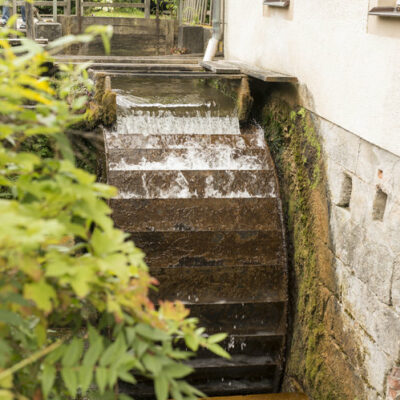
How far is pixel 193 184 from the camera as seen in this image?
5.29 metres

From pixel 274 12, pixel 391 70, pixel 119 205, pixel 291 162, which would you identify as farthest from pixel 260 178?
pixel 391 70

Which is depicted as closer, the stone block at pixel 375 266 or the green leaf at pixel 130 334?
the green leaf at pixel 130 334

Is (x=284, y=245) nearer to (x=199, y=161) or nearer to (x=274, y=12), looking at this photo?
(x=199, y=161)

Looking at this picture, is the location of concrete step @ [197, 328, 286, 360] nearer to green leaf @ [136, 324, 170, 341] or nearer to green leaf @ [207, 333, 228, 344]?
green leaf @ [207, 333, 228, 344]

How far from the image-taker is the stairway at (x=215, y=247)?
16.7 ft

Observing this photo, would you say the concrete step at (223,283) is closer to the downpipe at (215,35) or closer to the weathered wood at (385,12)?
the weathered wood at (385,12)

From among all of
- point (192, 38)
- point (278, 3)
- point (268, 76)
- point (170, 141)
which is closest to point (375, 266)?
point (268, 76)

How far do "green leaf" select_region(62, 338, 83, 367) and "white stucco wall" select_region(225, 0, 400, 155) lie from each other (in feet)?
8.04

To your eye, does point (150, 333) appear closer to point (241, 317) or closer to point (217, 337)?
point (217, 337)

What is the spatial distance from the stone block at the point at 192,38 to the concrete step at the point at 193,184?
223 inches

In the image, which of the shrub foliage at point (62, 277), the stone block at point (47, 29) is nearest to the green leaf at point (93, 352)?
the shrub foliage at point (62, 277)

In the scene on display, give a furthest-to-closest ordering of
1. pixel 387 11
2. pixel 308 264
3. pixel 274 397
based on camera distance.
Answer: pixel 308 264 < pixel 274 397 < pixel 387 11

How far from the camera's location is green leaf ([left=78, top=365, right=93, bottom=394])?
150 centimetres

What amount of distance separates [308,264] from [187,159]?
4.23 feet
